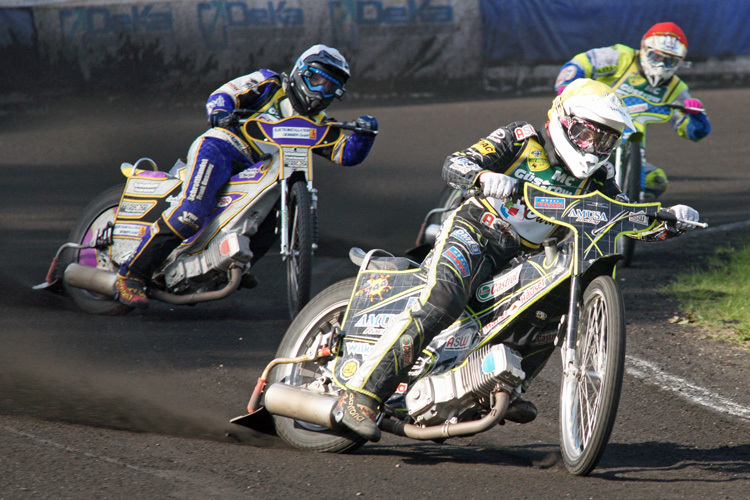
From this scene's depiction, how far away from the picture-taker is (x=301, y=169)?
272 inches

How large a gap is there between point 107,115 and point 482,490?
558 inches

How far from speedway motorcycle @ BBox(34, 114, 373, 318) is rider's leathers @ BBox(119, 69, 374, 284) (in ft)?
0.24

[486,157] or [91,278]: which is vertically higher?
[486,157]

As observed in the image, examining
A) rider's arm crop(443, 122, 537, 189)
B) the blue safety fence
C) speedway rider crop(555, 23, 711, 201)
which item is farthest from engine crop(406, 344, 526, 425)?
the blue safety fence

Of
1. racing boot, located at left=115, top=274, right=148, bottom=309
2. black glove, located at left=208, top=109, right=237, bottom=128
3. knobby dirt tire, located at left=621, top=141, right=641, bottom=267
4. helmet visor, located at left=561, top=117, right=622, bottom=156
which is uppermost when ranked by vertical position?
helmet visor, located at left=561, top=117, right=622, bottom=156

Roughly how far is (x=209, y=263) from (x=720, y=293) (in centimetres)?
419

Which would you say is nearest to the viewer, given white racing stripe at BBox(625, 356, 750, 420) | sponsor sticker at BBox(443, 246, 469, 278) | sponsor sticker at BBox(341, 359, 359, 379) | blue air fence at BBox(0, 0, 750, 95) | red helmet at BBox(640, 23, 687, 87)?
sponsor sticker at BBox(443, 246, 469, 278)

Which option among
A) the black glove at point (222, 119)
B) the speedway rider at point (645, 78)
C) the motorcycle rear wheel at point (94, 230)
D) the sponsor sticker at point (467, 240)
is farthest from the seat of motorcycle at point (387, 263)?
the speedway rider at point (645, 78)

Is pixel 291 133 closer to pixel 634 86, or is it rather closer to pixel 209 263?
pixel 209 263

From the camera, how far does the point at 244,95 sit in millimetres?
7027

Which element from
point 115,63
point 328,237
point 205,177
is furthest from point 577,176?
point 115,63

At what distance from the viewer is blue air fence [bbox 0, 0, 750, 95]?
56.7ft

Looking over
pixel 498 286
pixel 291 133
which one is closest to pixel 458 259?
pixel 498 286

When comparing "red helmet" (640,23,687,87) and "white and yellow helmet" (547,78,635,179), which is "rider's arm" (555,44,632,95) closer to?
"red helmet" (640,23,687,87)
